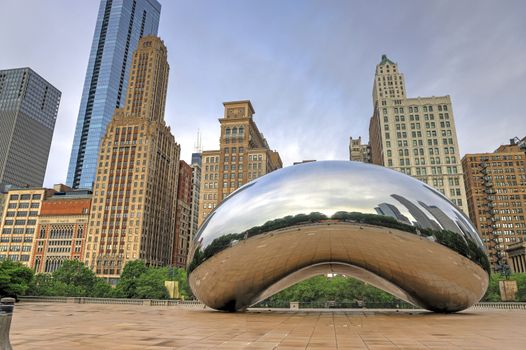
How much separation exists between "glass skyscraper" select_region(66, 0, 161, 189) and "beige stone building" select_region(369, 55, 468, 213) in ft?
443

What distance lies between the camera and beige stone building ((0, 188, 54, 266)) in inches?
4309

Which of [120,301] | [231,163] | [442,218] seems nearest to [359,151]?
[231,163]

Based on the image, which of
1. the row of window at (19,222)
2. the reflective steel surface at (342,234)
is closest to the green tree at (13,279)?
the reflective steel surface at (342,234)

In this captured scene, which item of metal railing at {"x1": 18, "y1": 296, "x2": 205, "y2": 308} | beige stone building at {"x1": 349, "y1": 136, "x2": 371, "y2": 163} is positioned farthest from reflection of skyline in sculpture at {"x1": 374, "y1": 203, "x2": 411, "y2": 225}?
beige stone building at {"x1": 349, "y1": 136, "x2": 371, "y2": 163}

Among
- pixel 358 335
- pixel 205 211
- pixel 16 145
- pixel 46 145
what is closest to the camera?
pixel 358 335

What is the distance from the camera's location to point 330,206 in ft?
34.4

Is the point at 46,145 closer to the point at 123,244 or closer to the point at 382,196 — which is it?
the point at 123,244

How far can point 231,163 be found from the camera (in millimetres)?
101375

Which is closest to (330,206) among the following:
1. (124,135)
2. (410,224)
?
(410,224)

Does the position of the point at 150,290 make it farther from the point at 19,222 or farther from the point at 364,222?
the point at 19,222

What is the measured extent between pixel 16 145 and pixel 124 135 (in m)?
94.6

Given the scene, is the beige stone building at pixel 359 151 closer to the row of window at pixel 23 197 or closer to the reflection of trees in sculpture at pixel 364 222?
the row of window at pixel 23 197

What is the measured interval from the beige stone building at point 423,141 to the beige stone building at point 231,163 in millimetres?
32361

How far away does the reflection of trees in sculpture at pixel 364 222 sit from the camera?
34.1ft
